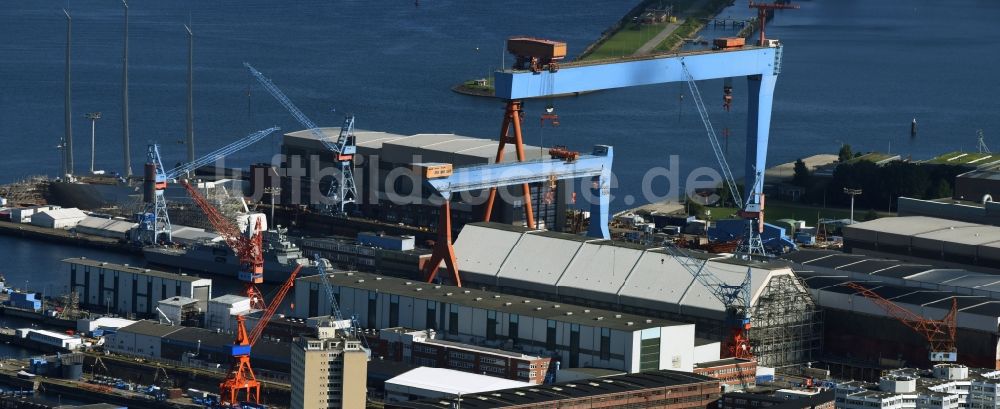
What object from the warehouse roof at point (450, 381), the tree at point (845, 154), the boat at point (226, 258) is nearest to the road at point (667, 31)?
the tree at point (845, 154)

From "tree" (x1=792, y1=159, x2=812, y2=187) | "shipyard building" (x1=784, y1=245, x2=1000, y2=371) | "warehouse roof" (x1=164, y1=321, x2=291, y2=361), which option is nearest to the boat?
"warehouse roof" (x1=164, y1=321, x2=291, y2=361)

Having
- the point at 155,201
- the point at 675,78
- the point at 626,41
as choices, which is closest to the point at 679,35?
the point at 626,41

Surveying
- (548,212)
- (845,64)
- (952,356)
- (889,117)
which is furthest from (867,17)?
(952,356)

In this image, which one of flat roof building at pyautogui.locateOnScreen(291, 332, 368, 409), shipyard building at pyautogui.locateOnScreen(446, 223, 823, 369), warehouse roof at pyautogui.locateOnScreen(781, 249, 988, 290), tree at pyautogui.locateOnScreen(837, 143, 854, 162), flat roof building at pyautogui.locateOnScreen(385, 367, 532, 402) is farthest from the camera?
tree at pyautogui.locateOnScreen(837, 143, 854, 162)

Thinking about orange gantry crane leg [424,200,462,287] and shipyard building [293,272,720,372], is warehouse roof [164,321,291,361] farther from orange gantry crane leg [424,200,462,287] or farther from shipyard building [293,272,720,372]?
orange gantry crane leg [424,200,462,287]

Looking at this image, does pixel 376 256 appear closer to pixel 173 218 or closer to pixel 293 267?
pixel 293 267

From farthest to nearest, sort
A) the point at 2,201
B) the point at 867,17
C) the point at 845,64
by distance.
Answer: the point at 867,17 < the point at 845,64 < the point at 2,201
